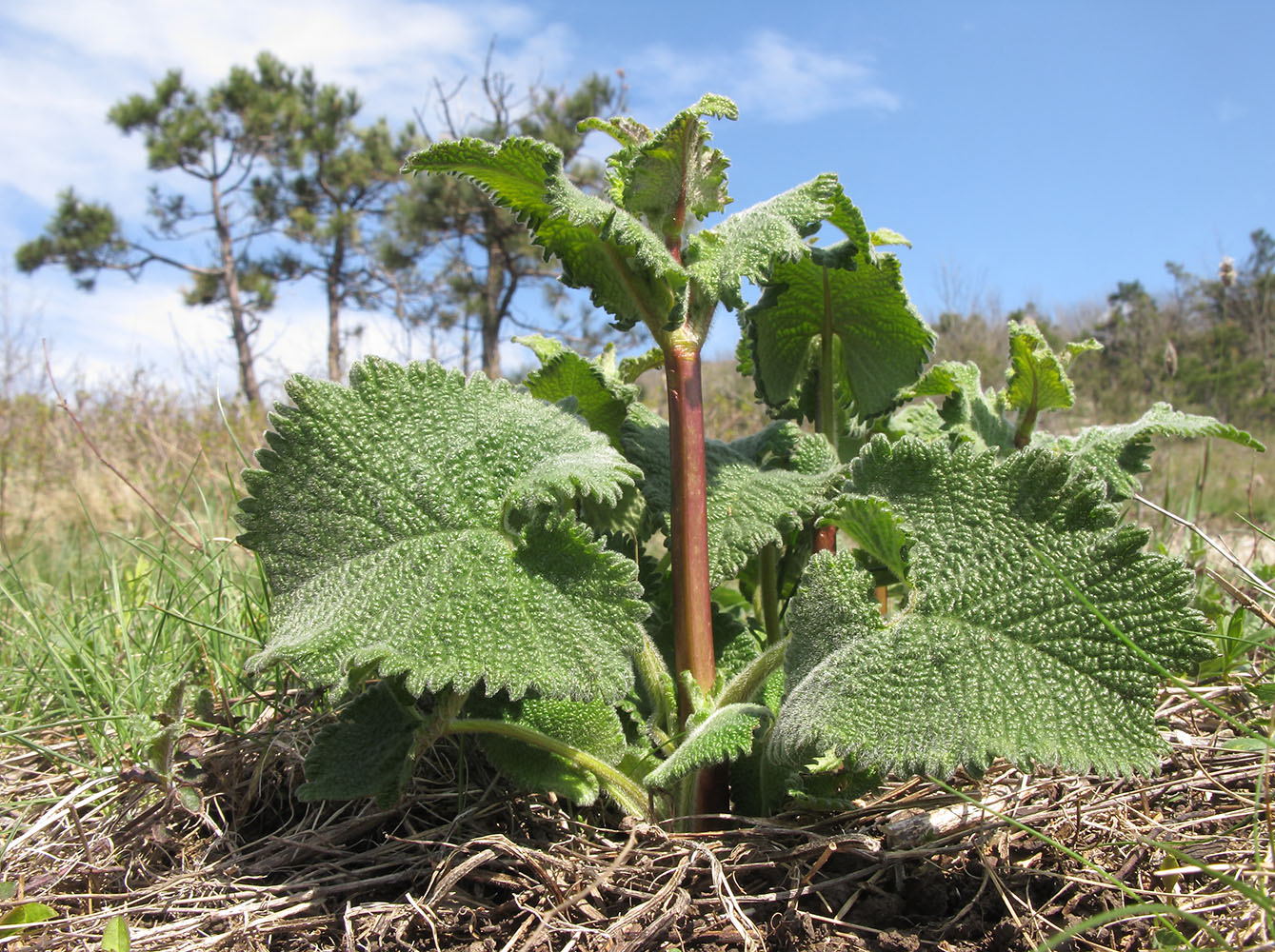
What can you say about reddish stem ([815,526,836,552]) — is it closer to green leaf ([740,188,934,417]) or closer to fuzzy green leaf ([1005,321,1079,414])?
green leaf ([740,188,934,417])

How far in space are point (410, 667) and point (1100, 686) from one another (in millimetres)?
723

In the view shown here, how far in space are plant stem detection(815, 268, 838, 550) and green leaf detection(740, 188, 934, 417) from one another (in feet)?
0.04

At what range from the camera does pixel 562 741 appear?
112 cm

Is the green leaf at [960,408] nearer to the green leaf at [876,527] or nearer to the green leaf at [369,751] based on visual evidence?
the green leaf at [876,527]

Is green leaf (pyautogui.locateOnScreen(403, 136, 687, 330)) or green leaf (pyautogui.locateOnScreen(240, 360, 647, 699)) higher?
green leaf (pyautogui.locateOnScreen(403, 136, 687, 330))

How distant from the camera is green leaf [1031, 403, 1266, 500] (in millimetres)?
1354

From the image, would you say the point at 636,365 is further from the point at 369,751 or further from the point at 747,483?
the point at 369,751

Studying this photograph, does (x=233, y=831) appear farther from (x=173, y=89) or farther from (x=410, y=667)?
(x=173, y=89)

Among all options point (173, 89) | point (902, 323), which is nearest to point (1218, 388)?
point (902, 323)

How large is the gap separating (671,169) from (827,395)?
1.65 ft

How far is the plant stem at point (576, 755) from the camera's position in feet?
3.61

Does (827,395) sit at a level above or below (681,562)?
above

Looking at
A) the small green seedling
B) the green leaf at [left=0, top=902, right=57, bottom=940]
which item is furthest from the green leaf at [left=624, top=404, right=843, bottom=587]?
the green leaf at [left=0, top=902, right=57, bottom=940]

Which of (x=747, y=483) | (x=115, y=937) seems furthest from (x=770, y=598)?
(x=115, y=937)
